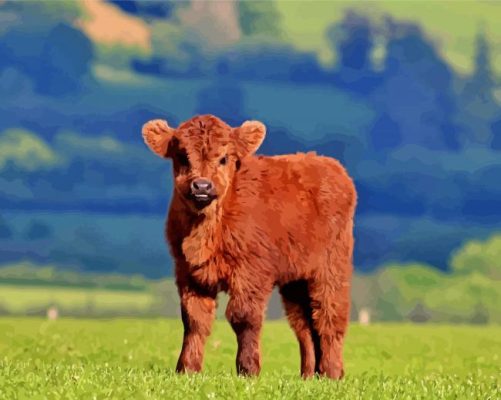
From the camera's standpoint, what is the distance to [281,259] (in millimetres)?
12117

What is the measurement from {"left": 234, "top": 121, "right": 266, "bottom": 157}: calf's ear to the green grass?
253 centimetres

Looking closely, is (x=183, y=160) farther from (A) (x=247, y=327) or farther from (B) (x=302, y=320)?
(B) (x=302, y=320)

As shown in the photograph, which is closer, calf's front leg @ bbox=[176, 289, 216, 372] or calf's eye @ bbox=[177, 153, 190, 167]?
calf's eye @ bbox=[177, 153, 190, 167]

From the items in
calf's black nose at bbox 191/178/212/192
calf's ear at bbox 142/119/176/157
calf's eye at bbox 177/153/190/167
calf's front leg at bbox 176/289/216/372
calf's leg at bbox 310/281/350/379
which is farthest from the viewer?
calf's leg at bbox 310/281/350/379

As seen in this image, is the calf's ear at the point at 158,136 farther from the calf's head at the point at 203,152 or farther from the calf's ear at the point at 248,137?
the calf's ear at the point at 248,137

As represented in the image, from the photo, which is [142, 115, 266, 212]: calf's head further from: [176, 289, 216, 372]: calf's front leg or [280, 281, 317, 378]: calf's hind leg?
[280, 281, 317, 378]: calf's hind leg

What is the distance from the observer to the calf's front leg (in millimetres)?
11633

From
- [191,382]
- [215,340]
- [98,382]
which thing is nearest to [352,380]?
[191,382]

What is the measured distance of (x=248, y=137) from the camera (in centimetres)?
1191

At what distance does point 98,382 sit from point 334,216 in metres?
4.05

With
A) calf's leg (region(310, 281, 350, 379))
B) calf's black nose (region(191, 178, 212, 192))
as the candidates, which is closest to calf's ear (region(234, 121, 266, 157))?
calf's black nose (region(191, 178, 212, 192))

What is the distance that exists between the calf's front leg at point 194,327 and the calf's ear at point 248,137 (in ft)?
5.59

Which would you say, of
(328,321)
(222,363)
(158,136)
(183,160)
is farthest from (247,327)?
(222,363)

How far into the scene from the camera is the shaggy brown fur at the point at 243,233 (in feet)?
37.5
